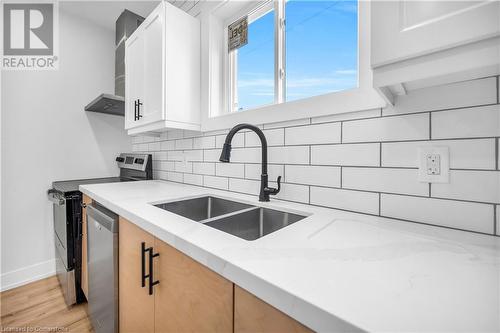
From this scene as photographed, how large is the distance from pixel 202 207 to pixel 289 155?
640mm

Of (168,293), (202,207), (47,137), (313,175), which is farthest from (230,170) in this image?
(47,137)

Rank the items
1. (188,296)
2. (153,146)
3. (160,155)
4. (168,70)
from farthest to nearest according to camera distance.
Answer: (153,146), (160,155), (168,70), (188,296)

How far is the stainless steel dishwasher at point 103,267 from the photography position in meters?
1.08

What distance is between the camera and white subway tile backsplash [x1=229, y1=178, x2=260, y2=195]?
132cm

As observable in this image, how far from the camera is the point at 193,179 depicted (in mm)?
1782

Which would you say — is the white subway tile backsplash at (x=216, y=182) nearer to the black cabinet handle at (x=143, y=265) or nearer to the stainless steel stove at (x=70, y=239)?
the black cabinet handle at (x=143, y=265)

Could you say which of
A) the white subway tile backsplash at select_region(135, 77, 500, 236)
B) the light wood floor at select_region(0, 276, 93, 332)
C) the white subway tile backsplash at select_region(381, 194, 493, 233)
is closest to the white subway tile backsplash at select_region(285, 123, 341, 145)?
the white subway tile backsplash at select_region(135, 77, 500, 236)

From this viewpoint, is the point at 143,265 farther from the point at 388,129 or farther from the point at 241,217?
the point at 388,129

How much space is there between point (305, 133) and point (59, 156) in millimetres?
2417

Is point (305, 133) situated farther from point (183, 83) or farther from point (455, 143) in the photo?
point (183, 83)

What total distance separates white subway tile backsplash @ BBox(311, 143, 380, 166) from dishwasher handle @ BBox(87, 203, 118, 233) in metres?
0.98

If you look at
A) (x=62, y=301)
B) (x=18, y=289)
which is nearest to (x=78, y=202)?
(x=62, y=301)

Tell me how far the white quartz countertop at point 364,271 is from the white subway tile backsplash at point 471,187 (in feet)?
0.38

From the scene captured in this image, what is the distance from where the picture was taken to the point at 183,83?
63.5 inches
